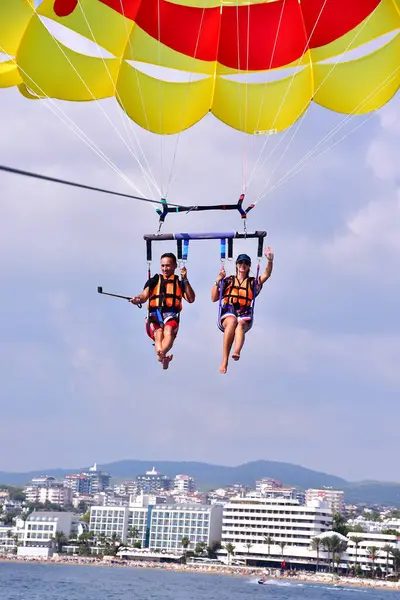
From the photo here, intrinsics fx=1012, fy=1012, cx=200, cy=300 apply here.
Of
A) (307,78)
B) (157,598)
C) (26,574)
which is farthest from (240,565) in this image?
(307,78)

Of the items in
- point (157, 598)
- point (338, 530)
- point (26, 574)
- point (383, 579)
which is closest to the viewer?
point (157, 598)

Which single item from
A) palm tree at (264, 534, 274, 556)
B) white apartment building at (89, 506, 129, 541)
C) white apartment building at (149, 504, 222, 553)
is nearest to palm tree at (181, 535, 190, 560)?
white apartment building at (149, 504, 222, 553)

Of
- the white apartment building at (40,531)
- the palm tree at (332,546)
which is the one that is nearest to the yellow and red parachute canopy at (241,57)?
the palm tree at (332,546)

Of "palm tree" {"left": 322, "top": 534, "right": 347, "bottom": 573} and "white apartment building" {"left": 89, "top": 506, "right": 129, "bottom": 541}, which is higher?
"white apartment building" {"left": 89, "top": 506, "right": 129, "bottom": 541}

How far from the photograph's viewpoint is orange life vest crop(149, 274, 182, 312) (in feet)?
42.3

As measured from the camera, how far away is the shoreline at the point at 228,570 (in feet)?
315

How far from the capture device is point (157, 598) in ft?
212

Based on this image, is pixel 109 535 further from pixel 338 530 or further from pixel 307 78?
pixel 307 78

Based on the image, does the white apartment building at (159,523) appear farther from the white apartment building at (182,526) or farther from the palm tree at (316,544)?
the palm tree at (316,544)

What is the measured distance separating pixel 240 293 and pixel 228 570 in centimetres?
9202

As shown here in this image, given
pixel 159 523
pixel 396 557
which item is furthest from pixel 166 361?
pixel 159 523

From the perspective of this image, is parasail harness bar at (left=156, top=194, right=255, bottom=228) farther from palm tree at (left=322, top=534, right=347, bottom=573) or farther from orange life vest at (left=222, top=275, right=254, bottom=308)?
palm tree at (left=322, top=534, right=347, bottom=573)

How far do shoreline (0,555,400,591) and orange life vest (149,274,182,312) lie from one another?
84.5 meters

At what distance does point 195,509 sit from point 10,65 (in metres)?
101
